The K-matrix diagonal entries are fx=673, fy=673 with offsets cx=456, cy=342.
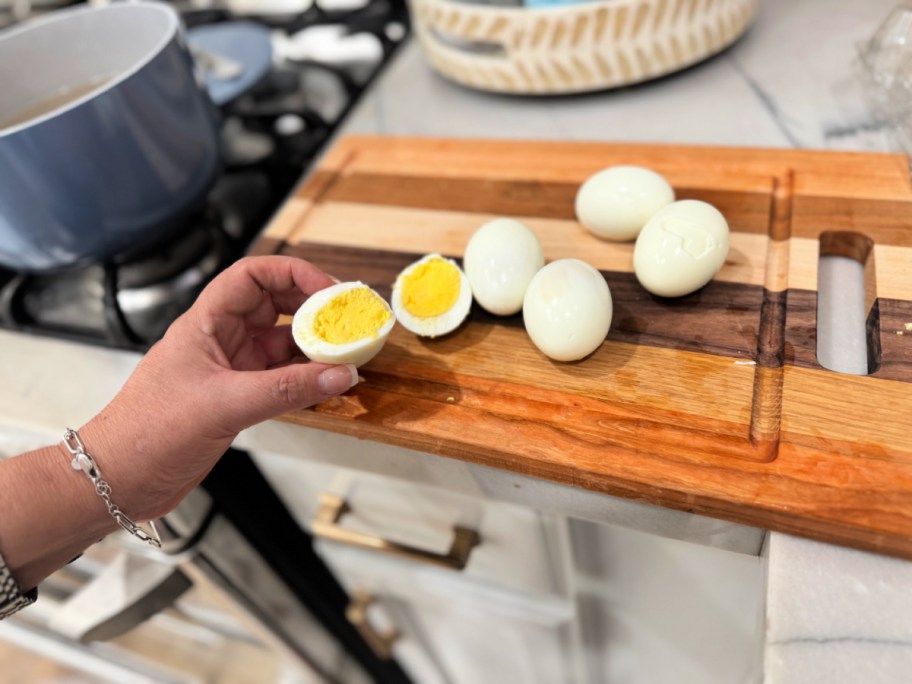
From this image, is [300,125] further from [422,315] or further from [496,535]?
[496,535]

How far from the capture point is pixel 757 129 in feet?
2.64

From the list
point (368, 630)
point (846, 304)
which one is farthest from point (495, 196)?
point (368, 630)

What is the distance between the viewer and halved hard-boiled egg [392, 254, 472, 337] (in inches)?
24.6

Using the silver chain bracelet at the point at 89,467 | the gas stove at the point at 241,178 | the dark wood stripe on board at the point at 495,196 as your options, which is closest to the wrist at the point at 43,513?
the silver chain bracelet at the point at 89,467

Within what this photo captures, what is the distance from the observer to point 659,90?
2.95ft

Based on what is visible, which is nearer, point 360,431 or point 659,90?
point 360,431

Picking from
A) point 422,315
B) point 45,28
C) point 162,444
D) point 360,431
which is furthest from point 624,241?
point 45,28

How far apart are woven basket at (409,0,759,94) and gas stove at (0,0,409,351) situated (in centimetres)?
24

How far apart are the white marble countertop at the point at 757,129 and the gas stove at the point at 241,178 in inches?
1.5

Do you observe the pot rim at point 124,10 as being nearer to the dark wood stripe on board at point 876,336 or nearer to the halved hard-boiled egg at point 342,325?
the halved hard-boiled egg at point 342,325

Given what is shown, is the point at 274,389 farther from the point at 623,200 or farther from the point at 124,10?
the point at 124,10

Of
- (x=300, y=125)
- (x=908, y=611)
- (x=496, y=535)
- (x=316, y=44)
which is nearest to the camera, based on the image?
(x=908, y=611)

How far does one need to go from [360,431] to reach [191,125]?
41 centimetres

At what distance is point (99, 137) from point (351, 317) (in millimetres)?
312
